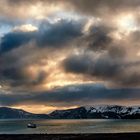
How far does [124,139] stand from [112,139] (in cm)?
295

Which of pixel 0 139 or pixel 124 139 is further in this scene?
pixel 0 139

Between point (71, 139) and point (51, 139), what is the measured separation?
17.4 feet

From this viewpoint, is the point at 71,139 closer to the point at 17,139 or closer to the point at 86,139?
the point at 86,139

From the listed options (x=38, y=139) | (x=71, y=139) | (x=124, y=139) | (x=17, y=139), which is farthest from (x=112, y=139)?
(x=17, y=139)

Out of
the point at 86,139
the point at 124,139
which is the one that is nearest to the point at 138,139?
the point at 124,139

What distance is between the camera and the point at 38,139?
99.3 m

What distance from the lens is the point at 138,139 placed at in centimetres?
9444

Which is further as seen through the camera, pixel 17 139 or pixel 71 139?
pixel 17 139

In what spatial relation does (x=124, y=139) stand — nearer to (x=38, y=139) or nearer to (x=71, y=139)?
(x=71, y=139)

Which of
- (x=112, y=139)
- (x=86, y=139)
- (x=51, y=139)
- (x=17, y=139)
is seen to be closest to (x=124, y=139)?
(x=112, y=139)

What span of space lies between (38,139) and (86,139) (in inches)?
509

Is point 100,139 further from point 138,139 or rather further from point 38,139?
point 38,139

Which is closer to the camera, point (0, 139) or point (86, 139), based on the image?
point (86, 139)

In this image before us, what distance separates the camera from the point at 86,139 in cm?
9475
